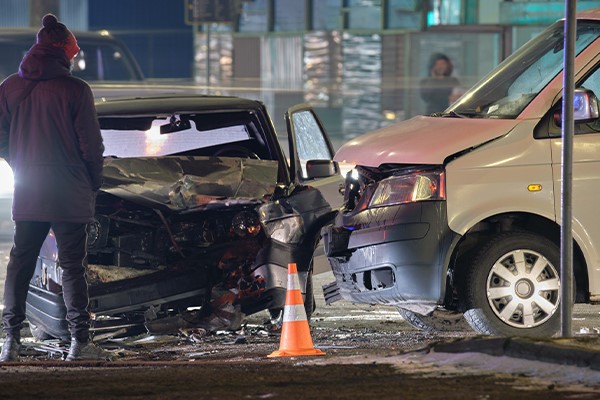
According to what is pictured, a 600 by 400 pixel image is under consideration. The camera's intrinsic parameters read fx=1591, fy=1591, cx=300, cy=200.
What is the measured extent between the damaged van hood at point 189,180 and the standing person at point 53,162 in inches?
41.6

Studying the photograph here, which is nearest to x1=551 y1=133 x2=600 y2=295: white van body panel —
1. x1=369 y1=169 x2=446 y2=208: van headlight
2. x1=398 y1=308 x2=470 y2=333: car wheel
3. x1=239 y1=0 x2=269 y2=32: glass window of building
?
x1=369 y1=169 x2=446 y2=208: van headlight

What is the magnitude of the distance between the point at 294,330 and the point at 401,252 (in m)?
0.89

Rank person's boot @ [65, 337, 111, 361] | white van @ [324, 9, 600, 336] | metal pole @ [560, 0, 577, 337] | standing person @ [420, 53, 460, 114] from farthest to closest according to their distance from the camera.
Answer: standing person @ [420, 53, 460, 114] < white van @ [324, 9, 600, 336] < person's boot @ [65, 337, 111, 361] < metal pole @ [560, 0, 577, 337]

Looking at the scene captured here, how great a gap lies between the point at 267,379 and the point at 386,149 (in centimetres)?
261

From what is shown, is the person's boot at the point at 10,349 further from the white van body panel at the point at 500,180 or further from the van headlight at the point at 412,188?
the white van body panel at the point at 500,180

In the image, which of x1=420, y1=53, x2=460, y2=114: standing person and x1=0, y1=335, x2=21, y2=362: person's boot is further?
x1=420, y1=53, x2=460, y2=114: standing person

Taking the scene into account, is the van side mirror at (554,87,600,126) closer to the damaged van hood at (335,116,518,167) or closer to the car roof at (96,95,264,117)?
the damaged van hood at (335,116,518,167)

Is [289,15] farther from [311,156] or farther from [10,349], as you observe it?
[10,349]

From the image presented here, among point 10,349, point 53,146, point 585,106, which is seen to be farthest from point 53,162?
point 585,106

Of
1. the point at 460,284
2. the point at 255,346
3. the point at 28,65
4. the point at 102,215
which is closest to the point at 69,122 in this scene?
the point at 28,65

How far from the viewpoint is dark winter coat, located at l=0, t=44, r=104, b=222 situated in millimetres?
9023

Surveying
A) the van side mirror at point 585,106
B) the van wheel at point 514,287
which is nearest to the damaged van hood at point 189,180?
the van wheel at point 514,287

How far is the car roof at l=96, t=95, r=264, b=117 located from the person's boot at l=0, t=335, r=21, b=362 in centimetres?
220

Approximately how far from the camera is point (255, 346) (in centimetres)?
1000
